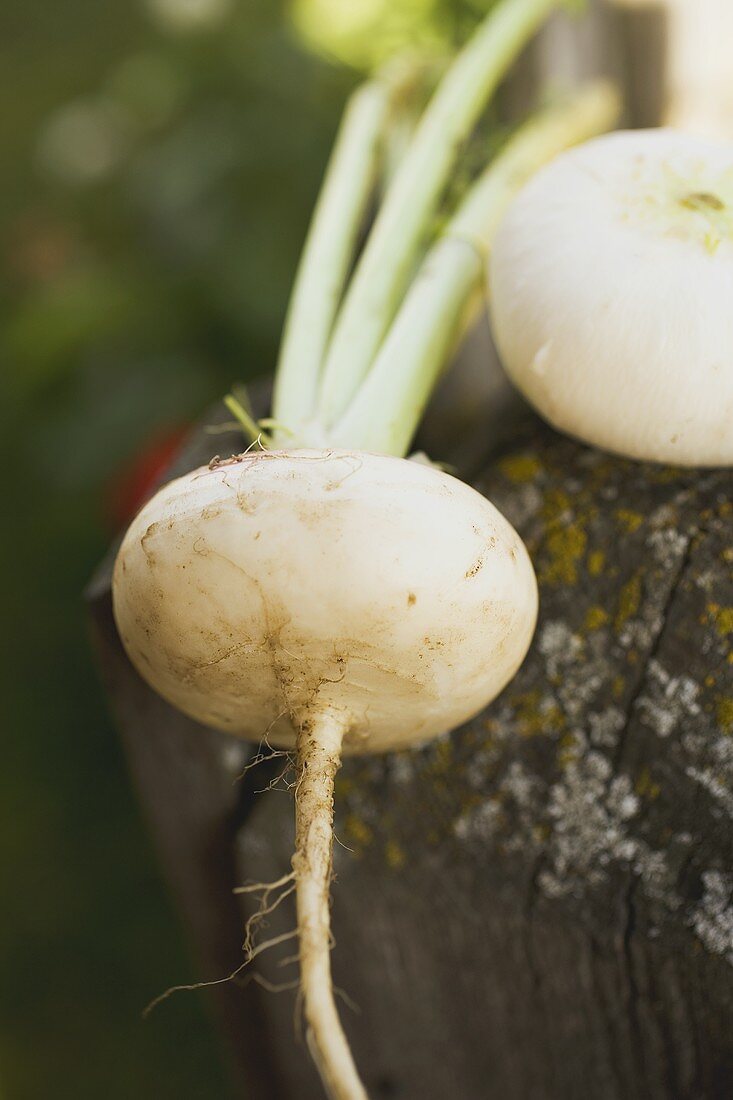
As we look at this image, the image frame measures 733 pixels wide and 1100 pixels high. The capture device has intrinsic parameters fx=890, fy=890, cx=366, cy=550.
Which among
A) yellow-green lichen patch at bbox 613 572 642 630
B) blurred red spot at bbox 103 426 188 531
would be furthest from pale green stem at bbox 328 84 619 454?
blurred red spot at bbox 103 426 188 531

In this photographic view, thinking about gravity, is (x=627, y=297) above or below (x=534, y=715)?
above

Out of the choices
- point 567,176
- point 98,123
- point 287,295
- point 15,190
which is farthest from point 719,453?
point 15,190

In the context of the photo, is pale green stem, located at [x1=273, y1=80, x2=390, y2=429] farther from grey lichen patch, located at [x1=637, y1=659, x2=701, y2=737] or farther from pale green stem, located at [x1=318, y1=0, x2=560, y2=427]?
grey lichen patch, located at [x1=637, y1=659, x2=701, y2=737]

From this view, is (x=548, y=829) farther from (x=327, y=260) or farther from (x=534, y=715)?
(x=327, y=260)

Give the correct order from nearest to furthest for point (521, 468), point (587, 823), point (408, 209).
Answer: point (587, 823) → point (521, 468) → point (408, 209)

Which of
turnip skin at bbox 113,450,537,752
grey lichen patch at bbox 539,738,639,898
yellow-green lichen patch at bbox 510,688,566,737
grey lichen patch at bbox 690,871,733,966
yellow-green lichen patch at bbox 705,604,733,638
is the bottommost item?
grey lichen patch at bbox 690,871,733,966

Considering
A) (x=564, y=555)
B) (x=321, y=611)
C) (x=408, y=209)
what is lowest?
(x=564, y=555)

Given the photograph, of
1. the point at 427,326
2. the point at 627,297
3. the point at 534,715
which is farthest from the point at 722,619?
the point at 427,326
